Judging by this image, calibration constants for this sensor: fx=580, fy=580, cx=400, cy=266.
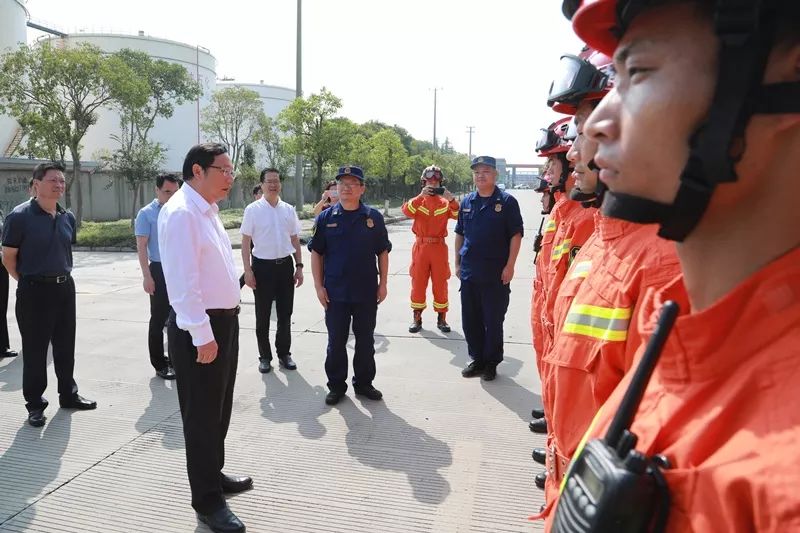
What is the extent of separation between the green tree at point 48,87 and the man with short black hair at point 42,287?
13813 millimetres

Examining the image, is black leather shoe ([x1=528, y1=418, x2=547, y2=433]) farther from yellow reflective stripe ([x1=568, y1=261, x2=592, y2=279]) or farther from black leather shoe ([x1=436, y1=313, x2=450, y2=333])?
black leather shoe ([x1=436, y1=313, x2=450, y2=333])

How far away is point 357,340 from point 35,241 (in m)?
2.51

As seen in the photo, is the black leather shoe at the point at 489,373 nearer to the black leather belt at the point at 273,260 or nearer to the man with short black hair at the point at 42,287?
the black leather belt at the point at 273,260

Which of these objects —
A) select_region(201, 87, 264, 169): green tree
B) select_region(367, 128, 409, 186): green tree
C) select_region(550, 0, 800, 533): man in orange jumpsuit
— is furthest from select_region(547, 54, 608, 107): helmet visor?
select_region(201, 87, 264, 169): green tree

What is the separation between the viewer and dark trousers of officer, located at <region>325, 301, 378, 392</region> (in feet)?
15.3

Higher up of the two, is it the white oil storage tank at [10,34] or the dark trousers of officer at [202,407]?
the white oil storage tank at [10,34]

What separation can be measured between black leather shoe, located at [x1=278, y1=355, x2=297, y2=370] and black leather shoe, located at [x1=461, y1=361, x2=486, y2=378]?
159cm

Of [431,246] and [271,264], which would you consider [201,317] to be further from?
[431,246]

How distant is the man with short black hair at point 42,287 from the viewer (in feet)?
13.8

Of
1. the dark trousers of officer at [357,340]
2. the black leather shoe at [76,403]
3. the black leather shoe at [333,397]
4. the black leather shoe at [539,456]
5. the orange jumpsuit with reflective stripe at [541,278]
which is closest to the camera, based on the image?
the black leather shoe at [539,456]

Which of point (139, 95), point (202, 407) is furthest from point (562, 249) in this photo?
point (139, 95)

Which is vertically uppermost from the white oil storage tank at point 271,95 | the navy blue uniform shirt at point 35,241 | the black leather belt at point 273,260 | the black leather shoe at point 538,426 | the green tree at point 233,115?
the white oil storage tank at point 271,95

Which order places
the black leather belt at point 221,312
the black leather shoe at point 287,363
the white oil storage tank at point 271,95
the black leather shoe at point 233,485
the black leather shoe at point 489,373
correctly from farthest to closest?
the white oil storage tank at point 271,95, the black leather shoe at point 287,363, the black leather shoe at point 489,373, the black leather shoe at point 233,485, the black leather belt at point 221,312

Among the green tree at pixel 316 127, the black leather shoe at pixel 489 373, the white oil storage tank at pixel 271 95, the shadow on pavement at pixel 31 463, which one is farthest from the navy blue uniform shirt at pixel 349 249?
the white oil storage tank at pixel 271 95
